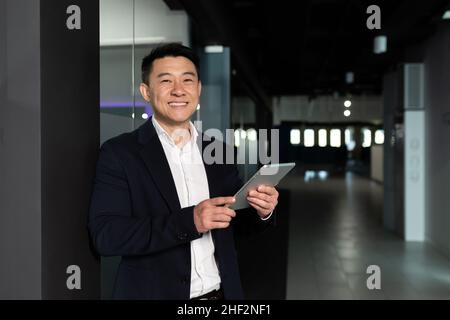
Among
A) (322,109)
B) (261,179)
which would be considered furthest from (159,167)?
(322,109)

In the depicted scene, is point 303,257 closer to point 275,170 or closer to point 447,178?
point 447,178

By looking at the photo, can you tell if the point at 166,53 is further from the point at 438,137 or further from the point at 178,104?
the point at 438,137

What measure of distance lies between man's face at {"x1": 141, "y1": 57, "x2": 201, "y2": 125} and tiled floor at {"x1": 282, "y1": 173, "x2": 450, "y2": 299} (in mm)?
3273

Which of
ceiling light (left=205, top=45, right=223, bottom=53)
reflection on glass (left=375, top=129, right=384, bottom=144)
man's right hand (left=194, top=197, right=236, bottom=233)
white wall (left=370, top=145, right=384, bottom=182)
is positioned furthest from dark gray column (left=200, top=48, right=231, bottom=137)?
white wall (left=370, top=145, right=384, bottom=182)

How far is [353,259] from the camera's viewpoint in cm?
576

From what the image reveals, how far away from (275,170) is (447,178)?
5422 millimetres

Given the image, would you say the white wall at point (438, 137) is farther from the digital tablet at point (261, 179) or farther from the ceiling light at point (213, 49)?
the digital tablet at point (261, 179)

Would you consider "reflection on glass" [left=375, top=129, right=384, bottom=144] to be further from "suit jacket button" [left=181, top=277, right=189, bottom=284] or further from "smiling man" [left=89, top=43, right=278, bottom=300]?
"suit jacket button" [left=181, top=277, right=189, bottom=284]

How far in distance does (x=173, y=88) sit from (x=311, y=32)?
8.09 metres

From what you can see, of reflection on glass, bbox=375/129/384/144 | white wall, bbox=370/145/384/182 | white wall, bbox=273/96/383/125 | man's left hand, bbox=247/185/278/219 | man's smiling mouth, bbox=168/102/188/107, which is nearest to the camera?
man's left hand, bbox=247/185/278/219

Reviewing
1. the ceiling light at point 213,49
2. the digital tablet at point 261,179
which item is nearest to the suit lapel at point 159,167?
the digital tablet at point 261,179

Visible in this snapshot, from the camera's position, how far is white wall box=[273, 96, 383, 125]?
21.2 meters

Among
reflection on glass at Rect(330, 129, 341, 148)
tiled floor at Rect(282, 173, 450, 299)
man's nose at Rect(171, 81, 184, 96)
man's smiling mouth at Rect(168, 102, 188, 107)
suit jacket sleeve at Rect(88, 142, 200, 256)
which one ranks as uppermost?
man's nose at Rect(171, 81, 184, 96)

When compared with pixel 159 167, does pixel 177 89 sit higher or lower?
higher
